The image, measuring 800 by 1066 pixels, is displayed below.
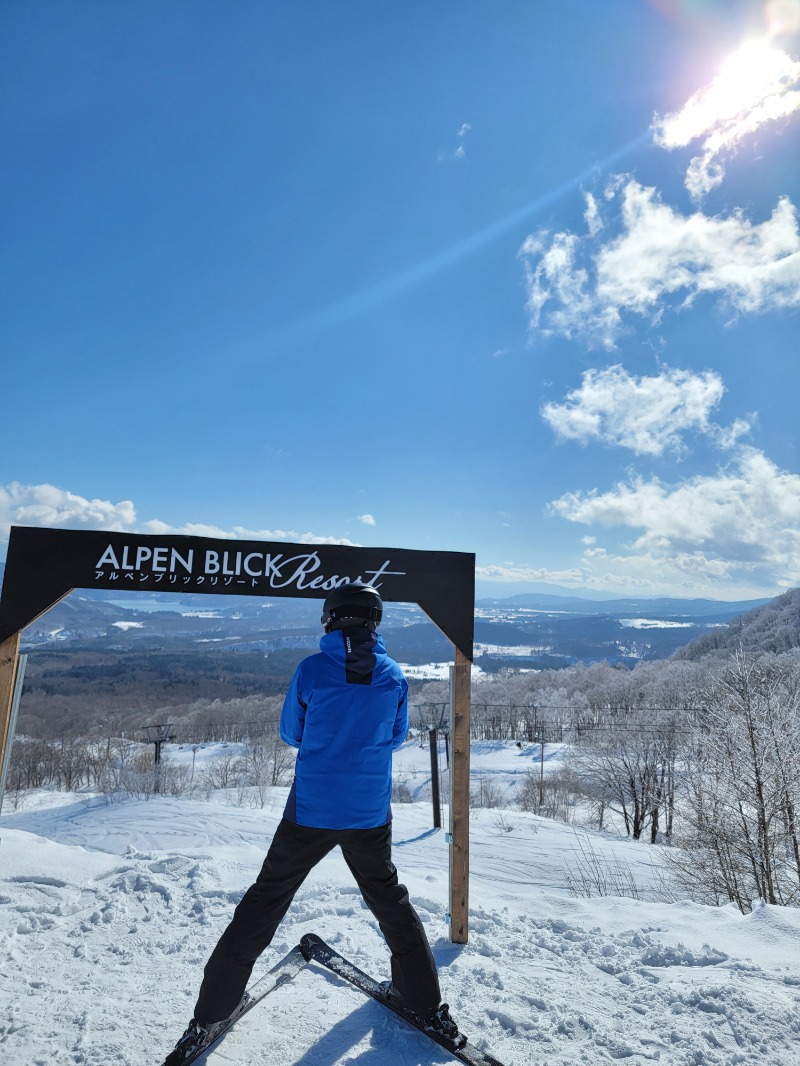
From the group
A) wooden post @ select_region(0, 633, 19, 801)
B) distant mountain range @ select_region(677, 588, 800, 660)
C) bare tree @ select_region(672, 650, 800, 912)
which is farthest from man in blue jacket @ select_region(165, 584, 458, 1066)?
distant mountain range @ select_region(677, 588, 800, 660)

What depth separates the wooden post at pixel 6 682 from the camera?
13.6 feet

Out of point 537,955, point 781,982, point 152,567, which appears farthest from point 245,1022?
point 781,982

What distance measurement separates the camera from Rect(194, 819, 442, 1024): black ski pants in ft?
9.20

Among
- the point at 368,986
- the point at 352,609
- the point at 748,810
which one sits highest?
the point at 352,609

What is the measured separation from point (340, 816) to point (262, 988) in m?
1.46

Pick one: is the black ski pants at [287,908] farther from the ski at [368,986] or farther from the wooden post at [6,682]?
the wooden post at [6,682]

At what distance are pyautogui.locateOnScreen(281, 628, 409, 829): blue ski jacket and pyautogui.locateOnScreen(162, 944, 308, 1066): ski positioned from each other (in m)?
1.13

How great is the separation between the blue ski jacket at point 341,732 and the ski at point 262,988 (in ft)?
3.69

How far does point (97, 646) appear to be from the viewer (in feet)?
400

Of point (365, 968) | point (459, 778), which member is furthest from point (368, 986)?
point (459, 778)

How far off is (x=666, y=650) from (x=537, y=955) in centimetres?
19883

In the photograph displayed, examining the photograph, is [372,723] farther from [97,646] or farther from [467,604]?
[97,646]

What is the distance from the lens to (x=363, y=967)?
376 centimetres

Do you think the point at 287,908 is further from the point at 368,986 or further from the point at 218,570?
the point at 218,570
